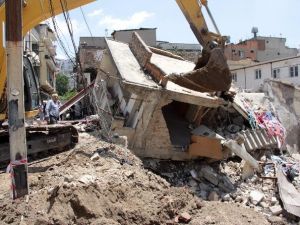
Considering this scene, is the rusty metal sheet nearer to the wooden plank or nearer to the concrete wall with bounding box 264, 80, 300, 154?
the wooden plank

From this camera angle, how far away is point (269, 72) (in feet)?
113

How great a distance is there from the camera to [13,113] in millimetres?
6230

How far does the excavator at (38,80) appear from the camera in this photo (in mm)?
9195

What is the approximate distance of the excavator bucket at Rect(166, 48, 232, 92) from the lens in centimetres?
1087

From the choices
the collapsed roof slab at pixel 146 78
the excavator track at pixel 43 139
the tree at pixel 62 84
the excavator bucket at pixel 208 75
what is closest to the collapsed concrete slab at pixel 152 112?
the collapsed roof slab at pixel 146 78

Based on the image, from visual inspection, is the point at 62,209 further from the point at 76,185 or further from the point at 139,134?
the point at 139,134

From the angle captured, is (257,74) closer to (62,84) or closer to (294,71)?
(294,71)

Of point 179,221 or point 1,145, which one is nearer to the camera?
point 179,221

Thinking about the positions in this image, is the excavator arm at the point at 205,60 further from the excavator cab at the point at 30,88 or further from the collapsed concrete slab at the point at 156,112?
the excavator cab at the point at 30,88

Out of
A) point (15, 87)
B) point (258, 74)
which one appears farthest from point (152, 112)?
point (258, 74)

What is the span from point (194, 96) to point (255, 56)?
4414cm

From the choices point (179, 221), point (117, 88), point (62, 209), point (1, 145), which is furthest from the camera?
point (117, 88)

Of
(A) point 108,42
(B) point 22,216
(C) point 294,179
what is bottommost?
(C) point 294,179

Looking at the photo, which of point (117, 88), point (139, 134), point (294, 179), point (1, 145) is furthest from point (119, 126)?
point (294, 179)
